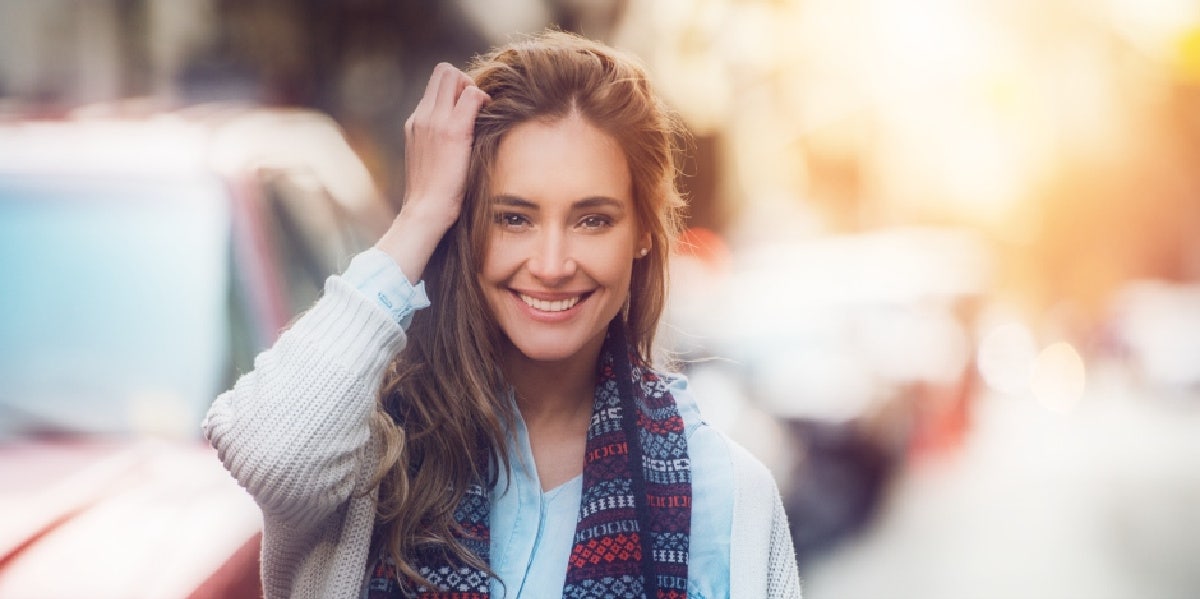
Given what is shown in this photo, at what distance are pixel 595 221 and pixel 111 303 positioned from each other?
137 centimetres

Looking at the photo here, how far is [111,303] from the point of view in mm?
3014

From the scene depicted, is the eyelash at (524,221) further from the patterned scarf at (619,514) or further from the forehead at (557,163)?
the patterned scarf at (619,514)

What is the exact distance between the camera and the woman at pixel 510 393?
1996mm

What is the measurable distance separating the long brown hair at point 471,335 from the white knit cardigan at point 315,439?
85 mm

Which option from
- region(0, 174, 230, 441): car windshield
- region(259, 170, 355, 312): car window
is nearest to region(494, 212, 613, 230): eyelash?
region(0, 174, 230, 441): car windshield

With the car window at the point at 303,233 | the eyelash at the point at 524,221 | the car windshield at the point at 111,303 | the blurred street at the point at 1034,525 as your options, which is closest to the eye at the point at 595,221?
the eyelash at the point at 524,221

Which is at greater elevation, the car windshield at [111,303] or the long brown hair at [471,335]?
the long brown hair at [471,335]

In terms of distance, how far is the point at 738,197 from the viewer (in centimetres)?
2231

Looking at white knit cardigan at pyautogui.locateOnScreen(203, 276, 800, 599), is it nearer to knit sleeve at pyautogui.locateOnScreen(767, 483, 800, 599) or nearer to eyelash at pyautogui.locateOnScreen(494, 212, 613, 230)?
eyelash at pyautogui.locateOnScreen(494, 212, 613, 230)

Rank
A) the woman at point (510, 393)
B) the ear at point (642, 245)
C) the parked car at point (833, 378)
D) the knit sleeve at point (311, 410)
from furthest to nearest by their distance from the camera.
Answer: the parked car at point (833, 378)
the ear at point (642, 245)
the woman at point (510, 393)
the knit sleeve at point (311, 410)

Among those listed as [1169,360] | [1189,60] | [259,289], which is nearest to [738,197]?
[1169,360]

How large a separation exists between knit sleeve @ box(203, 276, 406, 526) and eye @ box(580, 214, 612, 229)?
0.43 metres

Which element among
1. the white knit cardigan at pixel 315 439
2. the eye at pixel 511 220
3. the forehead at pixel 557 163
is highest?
the forehead at pixel 557 163

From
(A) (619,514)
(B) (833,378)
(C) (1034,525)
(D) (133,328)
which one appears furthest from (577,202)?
(C) (1034,525)
